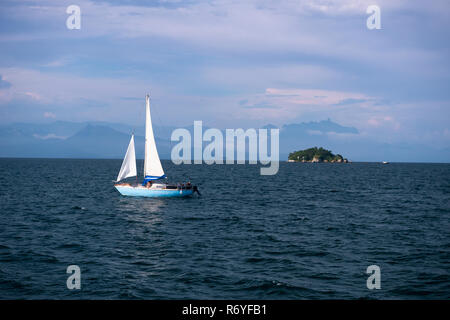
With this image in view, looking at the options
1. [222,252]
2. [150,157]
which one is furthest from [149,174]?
[222,252]

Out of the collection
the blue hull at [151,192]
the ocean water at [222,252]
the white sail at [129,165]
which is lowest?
the ocean water at [222,252]

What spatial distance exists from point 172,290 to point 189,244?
964cm

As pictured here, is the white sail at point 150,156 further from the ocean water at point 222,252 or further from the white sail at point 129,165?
the ocean water at point 222,252

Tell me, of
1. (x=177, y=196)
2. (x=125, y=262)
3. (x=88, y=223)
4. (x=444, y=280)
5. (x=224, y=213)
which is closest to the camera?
(x=444, y=280)

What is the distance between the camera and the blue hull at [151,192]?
56.3 m

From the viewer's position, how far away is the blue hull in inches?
2218

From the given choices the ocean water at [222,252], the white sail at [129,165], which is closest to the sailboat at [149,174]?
the white sail at [129,165]

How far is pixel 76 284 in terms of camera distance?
19.3 meters

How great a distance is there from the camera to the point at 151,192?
56.2 meters
